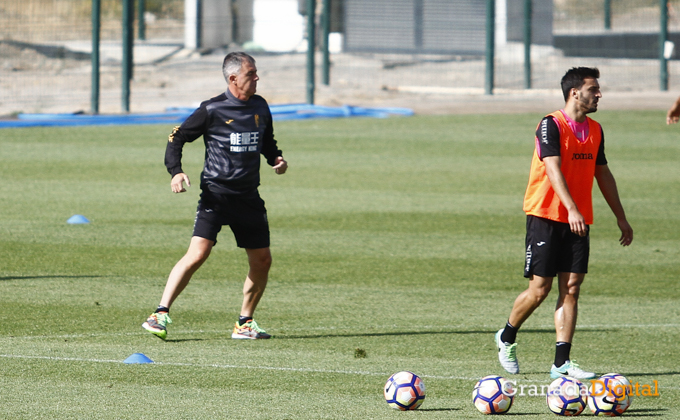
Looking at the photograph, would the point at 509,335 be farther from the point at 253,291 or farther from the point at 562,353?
the point at 253,291

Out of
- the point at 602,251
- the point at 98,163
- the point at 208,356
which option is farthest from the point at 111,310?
the point at 98,163

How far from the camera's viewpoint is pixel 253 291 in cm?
770

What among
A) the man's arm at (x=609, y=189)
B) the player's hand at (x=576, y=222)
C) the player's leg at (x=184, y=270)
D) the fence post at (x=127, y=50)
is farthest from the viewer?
the fence post at (x=127, y=50)

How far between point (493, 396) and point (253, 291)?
2.57 meters

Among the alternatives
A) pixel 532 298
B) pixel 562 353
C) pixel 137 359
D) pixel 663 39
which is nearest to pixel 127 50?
pixel 663 39

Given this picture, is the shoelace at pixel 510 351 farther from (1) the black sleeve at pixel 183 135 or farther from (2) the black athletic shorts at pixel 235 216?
(1) the black sleeve at pixel 183 135

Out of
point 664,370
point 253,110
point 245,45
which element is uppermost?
point 245,45

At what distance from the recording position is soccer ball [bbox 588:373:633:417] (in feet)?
18.5

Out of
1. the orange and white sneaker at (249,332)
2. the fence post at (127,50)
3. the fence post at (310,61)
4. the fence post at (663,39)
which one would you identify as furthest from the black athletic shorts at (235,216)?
the fence post at (663,39)

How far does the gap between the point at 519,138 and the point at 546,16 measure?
14.4 m

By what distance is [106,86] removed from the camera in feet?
88.6

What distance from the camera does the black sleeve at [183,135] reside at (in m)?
7.42

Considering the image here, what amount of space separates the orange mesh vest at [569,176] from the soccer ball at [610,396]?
124 cm

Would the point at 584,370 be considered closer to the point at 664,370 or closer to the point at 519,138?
the point at 664,370
